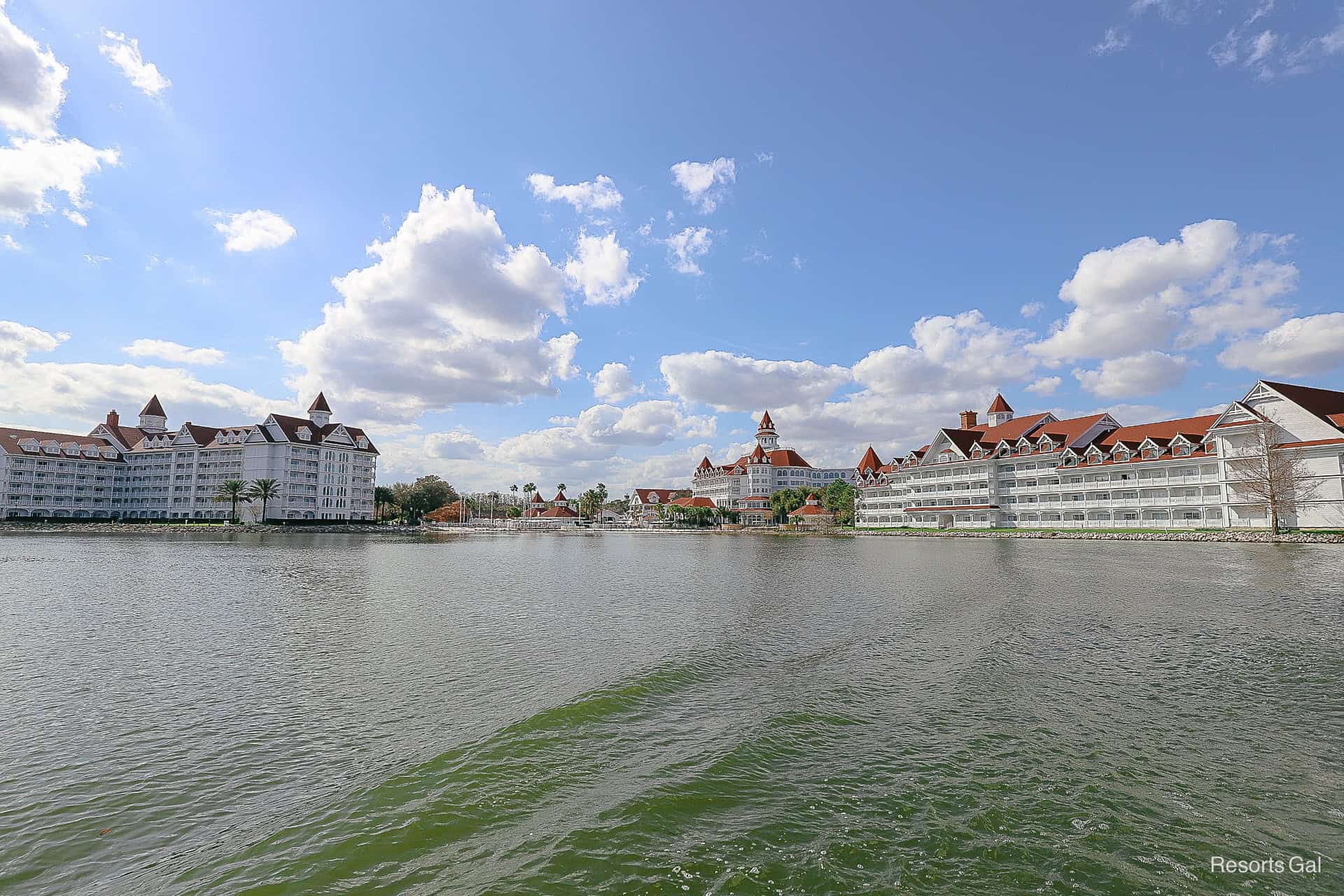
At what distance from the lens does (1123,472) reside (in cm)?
8038

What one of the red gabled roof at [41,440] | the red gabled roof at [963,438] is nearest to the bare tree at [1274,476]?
the red gabled roof at [963,438]

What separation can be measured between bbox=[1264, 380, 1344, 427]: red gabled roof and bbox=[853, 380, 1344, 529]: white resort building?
0.15 metres

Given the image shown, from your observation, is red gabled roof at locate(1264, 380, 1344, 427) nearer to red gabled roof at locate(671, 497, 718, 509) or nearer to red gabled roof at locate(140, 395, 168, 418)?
red gabled roof at locate(671, 497, 718, 509)

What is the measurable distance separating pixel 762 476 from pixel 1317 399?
116 meters

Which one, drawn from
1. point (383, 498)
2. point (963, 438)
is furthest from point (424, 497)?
point (963, 438)

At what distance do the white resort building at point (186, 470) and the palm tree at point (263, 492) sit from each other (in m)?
0.91

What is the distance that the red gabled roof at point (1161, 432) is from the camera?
7662 cm

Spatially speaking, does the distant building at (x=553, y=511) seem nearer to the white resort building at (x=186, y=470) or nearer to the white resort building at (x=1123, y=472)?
the white resort building at (x=186, y=470)

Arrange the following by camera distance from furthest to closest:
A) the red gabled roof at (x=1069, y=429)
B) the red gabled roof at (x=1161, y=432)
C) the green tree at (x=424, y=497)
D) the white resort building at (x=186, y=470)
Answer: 1. the green tree at (x=424, y=497)
2. the white resort building at (x=186, y=470)
3. the red gabled roof at (x=1069, y=429)
4. the red gabled roof at (x=1161, y=432)

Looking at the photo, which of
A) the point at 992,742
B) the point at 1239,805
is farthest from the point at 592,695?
the point at 1239,805

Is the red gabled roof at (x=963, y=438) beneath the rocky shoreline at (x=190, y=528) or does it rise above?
above

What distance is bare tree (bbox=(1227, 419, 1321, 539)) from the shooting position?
6041cm

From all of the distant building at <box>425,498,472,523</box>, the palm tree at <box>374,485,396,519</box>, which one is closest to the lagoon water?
the palm tree at <box>374,485,396,519</box>

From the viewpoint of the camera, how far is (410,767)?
28.8 feet
